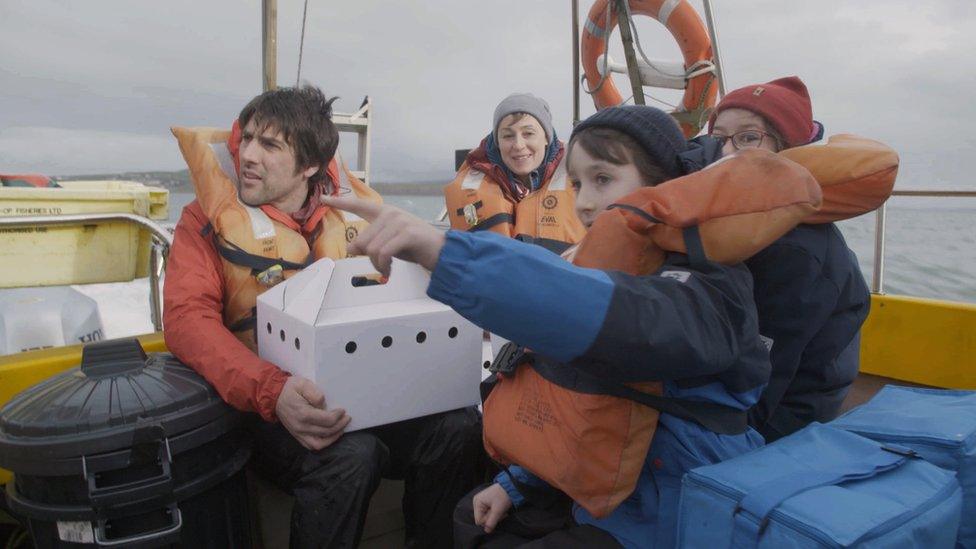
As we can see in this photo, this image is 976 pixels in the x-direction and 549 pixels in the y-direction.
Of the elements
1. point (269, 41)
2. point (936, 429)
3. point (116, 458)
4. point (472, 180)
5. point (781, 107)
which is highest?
point (269, 41)

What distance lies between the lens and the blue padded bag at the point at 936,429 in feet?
3.42

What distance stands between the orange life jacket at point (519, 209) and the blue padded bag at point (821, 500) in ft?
6.91

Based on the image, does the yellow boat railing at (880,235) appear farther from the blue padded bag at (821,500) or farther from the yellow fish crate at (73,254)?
the yellow fish crate at (73,254)

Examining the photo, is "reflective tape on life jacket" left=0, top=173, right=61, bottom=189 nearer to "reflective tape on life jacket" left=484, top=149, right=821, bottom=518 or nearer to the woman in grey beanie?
the woman in grey beanie

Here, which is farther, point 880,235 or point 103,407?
point 880,235

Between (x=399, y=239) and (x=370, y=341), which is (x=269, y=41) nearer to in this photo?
(x=370, y=341)

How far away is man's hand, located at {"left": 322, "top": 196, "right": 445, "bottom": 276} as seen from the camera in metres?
0.83

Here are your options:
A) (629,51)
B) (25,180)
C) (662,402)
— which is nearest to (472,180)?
(629,51)

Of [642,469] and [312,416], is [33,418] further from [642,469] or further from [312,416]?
[642,469]

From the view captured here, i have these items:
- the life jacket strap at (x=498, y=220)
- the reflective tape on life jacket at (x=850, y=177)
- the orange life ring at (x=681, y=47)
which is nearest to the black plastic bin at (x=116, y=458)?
the reflective tape on life jacket at (x=850, y=177)

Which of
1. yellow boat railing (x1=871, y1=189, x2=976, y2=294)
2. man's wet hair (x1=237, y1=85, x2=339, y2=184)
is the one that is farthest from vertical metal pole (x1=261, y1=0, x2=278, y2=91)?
yellow boat railing (x1=871, y1=189, x2=976, y2=294)

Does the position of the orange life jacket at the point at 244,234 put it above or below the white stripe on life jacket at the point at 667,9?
below

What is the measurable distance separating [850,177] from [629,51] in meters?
3.26

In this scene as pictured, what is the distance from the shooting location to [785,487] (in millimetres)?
862
